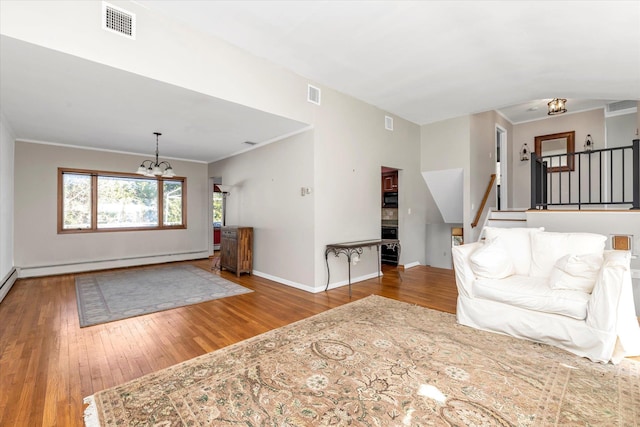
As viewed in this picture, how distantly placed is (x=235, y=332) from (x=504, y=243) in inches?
129

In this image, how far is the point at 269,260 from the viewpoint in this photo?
529 centimetres

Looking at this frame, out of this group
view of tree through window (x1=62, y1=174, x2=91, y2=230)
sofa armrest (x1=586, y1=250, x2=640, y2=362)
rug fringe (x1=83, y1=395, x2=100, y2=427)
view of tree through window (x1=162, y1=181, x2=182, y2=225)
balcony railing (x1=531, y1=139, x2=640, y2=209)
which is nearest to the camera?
rug fringe (x1=83, y1=395, x2=100, y2=427)

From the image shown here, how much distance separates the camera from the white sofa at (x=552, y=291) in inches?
91.0

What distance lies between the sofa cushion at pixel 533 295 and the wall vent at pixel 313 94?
10.8 ft

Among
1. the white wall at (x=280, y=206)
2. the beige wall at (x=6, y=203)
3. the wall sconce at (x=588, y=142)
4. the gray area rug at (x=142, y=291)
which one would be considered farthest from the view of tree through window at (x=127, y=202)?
the wall sconce at (x=588, y=142)

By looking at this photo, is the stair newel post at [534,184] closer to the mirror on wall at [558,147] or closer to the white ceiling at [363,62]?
the white ceiling at [363,62]

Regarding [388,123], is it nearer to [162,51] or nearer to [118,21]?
[162,51]

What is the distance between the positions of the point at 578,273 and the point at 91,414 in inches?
154

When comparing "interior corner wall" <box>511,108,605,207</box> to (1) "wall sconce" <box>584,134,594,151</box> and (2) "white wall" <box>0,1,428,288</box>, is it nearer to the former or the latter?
(1) "wall sconce" <box>584,134,594,151</box>

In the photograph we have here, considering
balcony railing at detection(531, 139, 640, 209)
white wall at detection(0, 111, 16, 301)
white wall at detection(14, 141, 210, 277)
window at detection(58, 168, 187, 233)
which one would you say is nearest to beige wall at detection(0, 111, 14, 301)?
white wall at detection(0, 111, 16, 301)

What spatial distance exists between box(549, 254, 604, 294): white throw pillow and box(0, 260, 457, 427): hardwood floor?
122cm

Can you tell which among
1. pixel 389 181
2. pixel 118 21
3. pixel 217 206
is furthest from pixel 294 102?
pixel 217 206

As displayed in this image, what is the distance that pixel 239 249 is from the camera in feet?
18.0

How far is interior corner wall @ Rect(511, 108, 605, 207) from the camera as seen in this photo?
6.43 m
